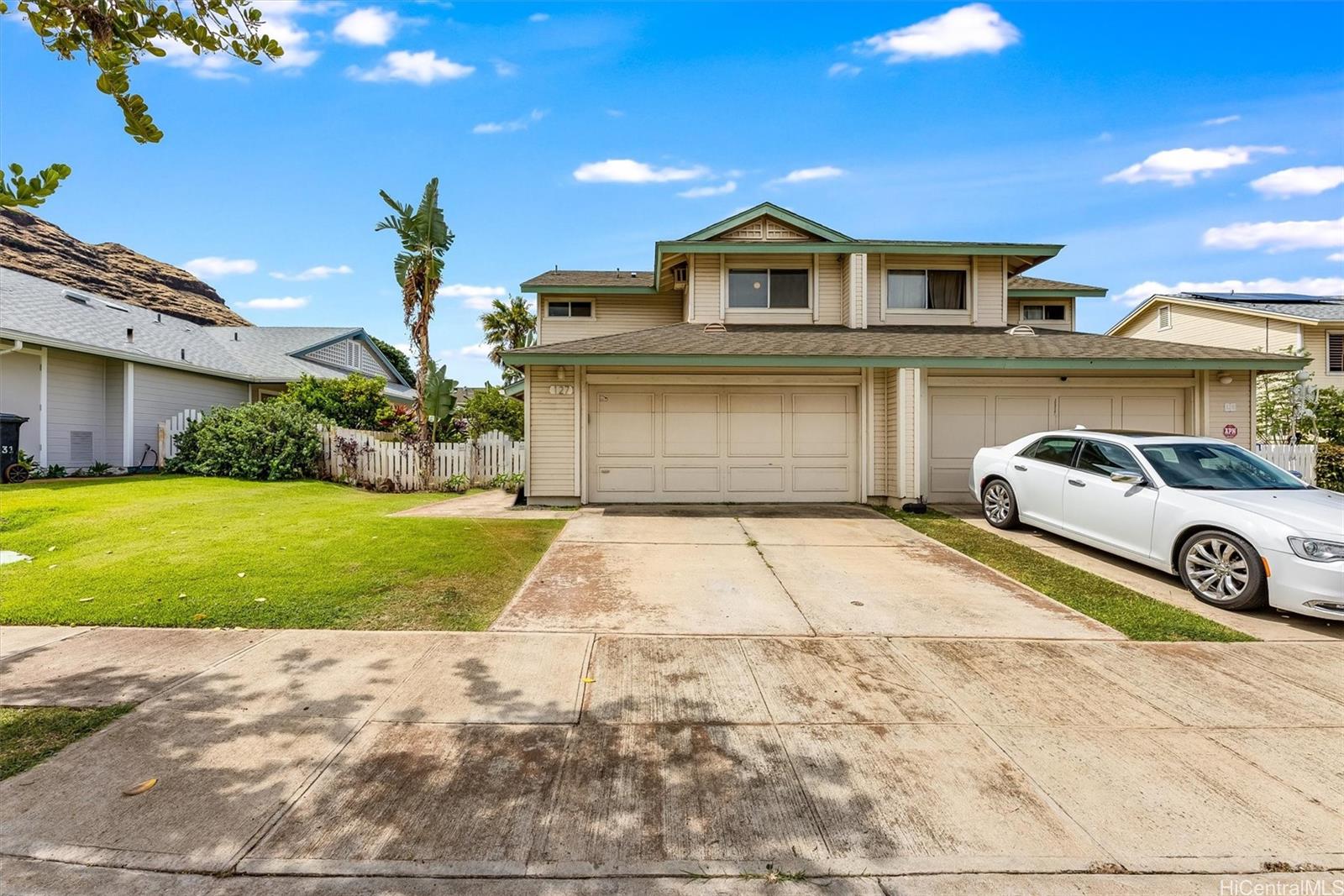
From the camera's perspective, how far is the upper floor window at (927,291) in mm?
13188

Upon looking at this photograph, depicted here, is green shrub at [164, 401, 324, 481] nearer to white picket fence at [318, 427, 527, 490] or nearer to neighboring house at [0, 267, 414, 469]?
white picket fence at [318, 427, 527, 490]

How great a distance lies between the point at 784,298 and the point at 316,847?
40.9 feet

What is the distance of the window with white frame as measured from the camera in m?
16.1

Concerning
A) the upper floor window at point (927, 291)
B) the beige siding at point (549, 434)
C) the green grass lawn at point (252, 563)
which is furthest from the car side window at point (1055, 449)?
the beige siding at point (549, 434)

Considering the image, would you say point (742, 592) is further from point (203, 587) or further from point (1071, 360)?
point (1071, 360)

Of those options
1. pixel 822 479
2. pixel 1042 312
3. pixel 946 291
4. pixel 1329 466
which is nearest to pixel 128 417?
pixel 822 479

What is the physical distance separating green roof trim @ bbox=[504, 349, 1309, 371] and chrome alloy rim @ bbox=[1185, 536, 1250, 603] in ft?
16.3

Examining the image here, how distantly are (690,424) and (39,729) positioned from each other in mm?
8908

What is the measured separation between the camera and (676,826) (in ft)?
8.16

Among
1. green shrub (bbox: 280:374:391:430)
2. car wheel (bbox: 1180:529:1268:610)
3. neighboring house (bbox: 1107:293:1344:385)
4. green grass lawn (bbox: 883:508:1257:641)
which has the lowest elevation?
green grass lawn (bbox: 883:508:1257:641)

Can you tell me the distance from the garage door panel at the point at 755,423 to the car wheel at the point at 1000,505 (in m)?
3.63

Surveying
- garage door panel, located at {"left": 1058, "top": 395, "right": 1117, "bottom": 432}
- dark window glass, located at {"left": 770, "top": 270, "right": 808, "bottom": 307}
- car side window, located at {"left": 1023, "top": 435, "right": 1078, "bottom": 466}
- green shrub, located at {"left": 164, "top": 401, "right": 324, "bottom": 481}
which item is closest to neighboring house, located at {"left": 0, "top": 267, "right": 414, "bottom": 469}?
green shrub, located at {"left": 164, "top": 401, "right": 324, "bottom": 481}

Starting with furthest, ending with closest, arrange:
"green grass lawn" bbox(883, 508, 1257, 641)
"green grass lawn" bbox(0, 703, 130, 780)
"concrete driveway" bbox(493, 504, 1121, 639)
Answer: "concrete driveway" bbox(493, 504, 1121, 639), "green grass lawn" bbox(883, 508, 1257, 641), "green grass lawn" bbox(0, 703, 130, 780)

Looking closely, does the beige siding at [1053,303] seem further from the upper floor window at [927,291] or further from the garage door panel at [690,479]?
the garage door panel at [690,479]
